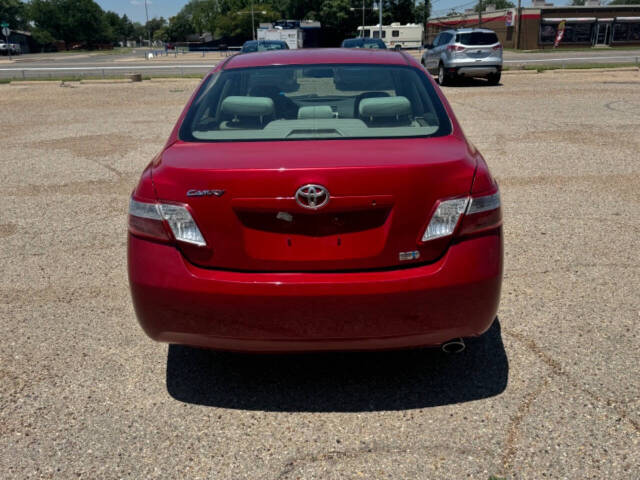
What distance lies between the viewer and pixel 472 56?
19953mm

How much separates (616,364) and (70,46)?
134 m

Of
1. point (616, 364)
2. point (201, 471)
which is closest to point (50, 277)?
point (201, 471)

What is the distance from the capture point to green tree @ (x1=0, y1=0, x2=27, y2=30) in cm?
11309

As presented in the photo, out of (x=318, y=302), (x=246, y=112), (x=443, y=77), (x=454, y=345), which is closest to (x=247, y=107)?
(x=246, y=112)

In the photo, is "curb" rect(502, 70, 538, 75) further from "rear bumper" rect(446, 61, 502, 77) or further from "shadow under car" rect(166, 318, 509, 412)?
"shadow under car" rect(166, 318, 509, 412)

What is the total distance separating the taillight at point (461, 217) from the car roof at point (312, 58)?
4.83ft

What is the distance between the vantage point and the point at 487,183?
9.09 ft

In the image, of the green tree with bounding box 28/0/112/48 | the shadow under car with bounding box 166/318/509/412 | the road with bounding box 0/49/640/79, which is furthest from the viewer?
the green tree with bounding box 28/0/112/48

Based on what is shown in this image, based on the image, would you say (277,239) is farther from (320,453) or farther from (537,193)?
(537,193)

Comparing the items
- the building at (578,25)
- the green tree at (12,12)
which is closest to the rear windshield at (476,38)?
the building at (578,25)

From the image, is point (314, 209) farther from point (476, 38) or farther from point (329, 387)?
point (476, 38)

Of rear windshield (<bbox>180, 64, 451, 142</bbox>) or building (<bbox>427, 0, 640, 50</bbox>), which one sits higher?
building (<bbox>427, 0, 640, 50</bbox>)

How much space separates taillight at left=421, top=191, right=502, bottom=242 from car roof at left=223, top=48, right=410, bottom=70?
57.9 inches

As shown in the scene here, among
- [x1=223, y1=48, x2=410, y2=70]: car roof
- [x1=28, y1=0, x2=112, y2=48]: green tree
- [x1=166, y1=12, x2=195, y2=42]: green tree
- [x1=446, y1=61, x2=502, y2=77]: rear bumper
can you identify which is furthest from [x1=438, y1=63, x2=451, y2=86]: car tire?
[x1=166, y1=12, x2=195, y2=42]: green tree
